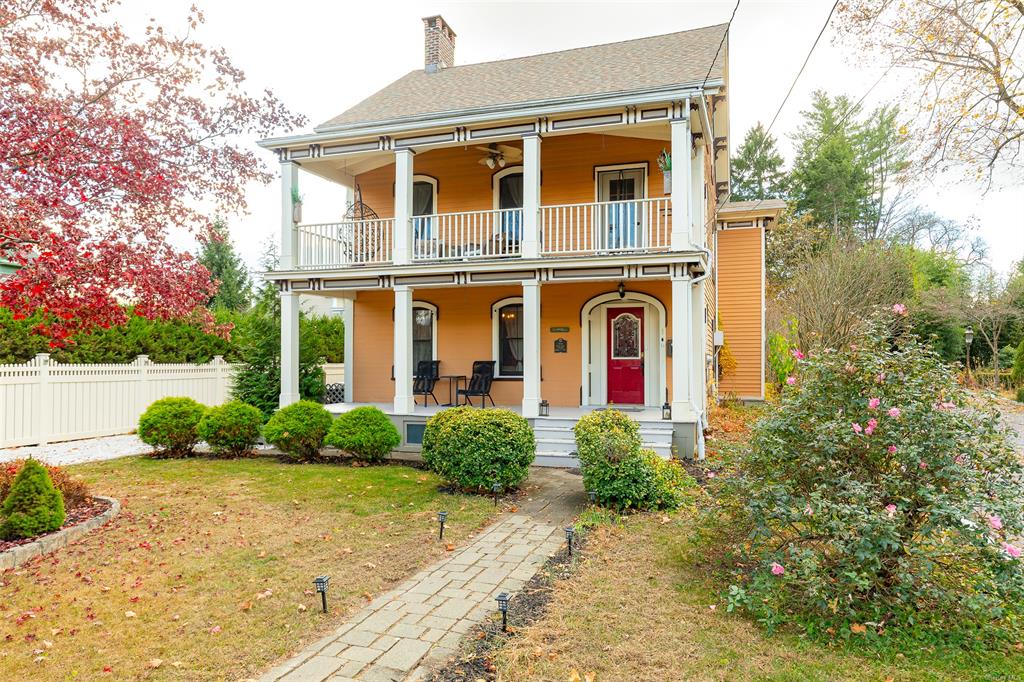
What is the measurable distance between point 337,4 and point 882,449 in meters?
11.5

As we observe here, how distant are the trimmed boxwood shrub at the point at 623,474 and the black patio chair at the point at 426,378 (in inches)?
251

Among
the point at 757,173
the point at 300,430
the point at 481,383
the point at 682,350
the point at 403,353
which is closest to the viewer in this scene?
the point at 682,350

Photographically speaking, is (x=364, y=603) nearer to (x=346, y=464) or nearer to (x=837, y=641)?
(x=837, y=641)

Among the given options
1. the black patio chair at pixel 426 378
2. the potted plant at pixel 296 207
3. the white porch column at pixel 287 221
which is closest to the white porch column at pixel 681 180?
the black patio chair at pixel 426 378

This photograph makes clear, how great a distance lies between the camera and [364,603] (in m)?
4.51

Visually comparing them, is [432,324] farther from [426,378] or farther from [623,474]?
[623,474]

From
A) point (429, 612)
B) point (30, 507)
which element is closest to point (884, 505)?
point (429, 612)

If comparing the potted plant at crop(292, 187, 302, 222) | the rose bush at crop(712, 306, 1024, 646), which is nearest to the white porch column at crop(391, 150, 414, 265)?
the potted plant at crop(292, 187, 302, 222)

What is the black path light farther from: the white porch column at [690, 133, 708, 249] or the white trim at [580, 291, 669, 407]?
the white porch column at [690, 133, 708, 249]

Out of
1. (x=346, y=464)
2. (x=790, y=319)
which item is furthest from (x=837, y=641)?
(x=790, y=319)

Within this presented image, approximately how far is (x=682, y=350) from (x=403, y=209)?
19.6ft

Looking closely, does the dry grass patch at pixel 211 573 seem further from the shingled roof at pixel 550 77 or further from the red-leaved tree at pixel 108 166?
the shingled roof at pixel 550 77

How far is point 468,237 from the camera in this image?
12609 millimetres

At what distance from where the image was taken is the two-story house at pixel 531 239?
10.6 m
